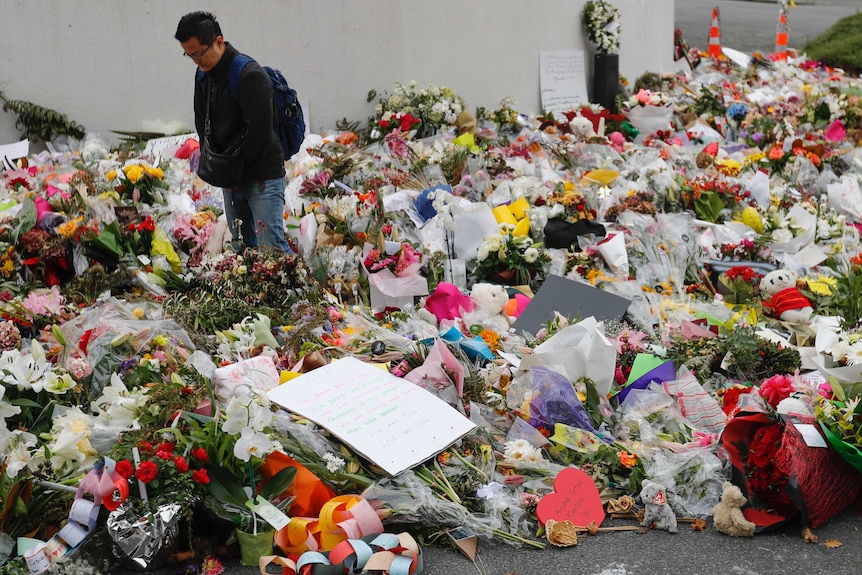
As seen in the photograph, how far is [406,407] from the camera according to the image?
3.92 meters

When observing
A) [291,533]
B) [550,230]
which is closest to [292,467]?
[291,533]

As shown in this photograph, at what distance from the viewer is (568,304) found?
512cm

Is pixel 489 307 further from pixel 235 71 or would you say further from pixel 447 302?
pixel 235 71

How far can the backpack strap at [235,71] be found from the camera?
474 centimetres

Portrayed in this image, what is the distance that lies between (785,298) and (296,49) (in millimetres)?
5252

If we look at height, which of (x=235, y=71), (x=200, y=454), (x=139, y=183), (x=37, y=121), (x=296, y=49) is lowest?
(x=200, y=454)

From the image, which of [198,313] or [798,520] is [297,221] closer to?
[198,313]

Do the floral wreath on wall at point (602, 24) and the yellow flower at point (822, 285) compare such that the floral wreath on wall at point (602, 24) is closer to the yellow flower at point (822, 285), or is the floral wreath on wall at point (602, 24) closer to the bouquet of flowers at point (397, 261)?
the yellow flower at point (822, 285)

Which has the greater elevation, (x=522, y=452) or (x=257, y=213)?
(x=257, y=213)

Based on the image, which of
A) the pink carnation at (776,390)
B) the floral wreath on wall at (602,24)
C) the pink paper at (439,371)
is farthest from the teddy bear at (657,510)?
the floral wreath on wall at (602,24)

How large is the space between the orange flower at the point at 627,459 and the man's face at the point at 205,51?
9.65 feet

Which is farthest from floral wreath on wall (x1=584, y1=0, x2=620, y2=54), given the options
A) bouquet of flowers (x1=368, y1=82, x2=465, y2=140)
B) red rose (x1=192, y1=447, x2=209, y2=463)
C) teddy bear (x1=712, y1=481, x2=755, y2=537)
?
red rose (x1=192, y1=447, x2=209, y2=463)

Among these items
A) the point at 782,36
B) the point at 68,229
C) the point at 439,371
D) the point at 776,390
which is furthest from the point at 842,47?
the point at 68,229

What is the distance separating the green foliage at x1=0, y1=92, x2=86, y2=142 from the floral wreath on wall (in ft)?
21.3
